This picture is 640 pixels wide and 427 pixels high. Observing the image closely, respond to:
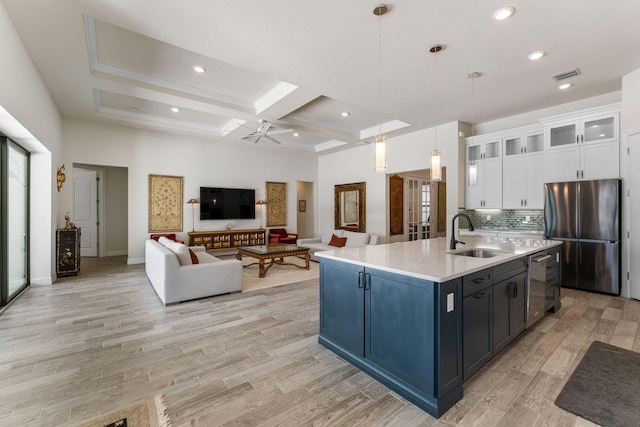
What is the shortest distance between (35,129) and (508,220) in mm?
7810

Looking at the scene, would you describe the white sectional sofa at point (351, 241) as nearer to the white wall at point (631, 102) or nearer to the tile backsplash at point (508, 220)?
the tile backsplash at point (508, 220)

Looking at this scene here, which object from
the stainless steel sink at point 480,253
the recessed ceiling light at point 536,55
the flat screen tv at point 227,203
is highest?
the recessed ceiling light at point 536,55

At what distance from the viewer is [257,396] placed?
6.67 ft

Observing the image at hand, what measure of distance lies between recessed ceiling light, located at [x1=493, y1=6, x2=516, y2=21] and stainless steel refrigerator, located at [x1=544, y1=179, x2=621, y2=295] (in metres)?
3.19

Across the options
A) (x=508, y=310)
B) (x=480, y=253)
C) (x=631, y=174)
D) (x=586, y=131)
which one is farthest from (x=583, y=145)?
(x=508, y=310)

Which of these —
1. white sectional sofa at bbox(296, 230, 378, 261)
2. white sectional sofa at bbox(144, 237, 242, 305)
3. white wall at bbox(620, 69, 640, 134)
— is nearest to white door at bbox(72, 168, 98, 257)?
white sectional sofa at bbox(144, 237, 242, 305)

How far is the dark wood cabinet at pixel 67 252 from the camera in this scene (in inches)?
207

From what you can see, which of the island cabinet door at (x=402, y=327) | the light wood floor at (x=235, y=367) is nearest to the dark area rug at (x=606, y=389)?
the light wood floor at (x=235, y=367)

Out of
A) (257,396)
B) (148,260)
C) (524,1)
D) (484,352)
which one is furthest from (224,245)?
(524,1)

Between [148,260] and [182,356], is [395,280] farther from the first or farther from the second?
[148,260]

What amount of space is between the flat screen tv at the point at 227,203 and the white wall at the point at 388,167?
2396 millimetres

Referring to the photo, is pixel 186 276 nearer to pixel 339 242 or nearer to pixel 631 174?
pixel 339 242

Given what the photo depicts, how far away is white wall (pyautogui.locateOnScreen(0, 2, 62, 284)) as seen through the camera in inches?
109

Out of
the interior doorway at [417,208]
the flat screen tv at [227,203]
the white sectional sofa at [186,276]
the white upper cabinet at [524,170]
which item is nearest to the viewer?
the white sectional sofa at [186,276]
